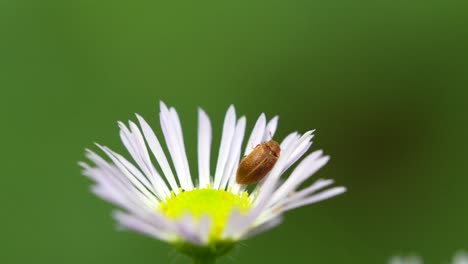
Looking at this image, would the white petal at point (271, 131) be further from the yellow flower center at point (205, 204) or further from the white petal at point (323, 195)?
the white petal at point (323, 195)

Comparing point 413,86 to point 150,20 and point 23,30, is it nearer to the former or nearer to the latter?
point 150,20

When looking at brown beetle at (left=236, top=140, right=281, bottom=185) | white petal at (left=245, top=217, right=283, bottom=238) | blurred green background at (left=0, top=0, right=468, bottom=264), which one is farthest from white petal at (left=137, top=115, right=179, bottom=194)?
blurred green background at (left=0, top=0, right=468, bottom=264)

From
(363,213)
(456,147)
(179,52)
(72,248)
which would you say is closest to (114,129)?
(72,248)

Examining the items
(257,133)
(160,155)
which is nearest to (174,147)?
(160,155)

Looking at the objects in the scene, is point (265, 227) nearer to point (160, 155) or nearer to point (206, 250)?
point (206, 250)

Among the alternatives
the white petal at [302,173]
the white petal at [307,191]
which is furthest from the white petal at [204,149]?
the white petal at [307,191]
